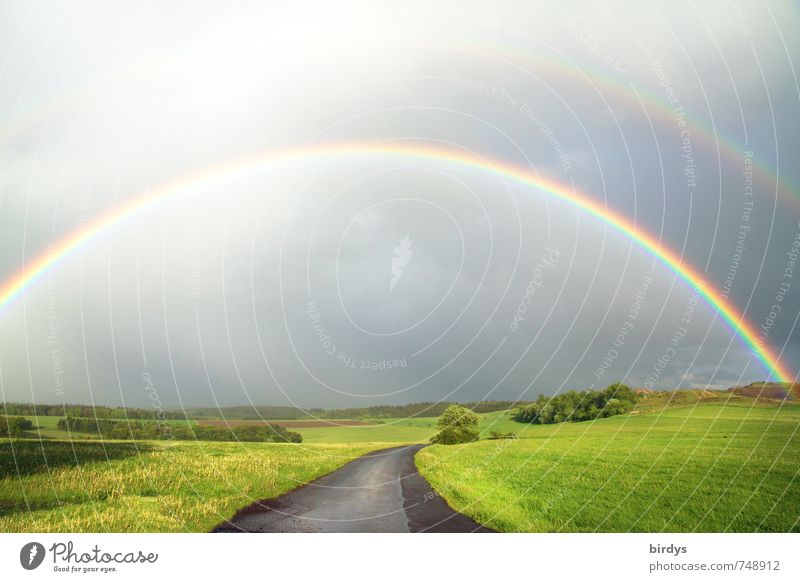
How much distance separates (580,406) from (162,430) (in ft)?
128

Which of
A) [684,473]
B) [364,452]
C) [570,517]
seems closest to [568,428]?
[364,452]

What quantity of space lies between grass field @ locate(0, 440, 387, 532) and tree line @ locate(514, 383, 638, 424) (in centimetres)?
2812

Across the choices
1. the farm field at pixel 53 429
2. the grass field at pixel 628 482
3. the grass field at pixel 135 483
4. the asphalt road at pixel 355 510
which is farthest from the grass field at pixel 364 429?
the asphalt road at pixel 355 510

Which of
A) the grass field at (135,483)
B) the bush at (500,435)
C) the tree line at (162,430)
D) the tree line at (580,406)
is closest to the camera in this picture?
the grass field at (135,483)

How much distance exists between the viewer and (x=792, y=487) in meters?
21.4

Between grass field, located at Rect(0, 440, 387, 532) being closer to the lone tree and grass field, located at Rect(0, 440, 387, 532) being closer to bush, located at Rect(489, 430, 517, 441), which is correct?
the lone tree

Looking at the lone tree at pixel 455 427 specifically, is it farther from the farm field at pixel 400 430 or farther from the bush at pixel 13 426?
the bush at pixel 13 426

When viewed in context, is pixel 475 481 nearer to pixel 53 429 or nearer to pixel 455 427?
pixel 455 427

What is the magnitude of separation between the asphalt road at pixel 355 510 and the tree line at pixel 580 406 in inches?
1197

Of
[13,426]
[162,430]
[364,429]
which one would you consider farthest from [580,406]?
[13,426]
